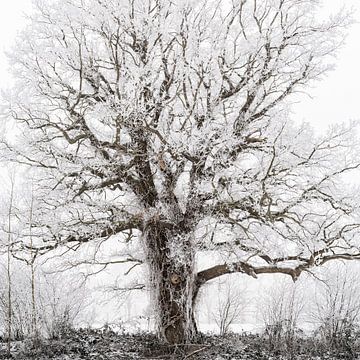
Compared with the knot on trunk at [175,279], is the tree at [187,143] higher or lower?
higher

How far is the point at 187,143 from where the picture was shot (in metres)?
8.93

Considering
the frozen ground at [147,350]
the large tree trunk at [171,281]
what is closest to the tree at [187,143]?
the large tree trunk at [171,281]

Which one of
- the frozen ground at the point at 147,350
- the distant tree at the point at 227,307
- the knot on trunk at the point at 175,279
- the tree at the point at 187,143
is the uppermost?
the tree at the point at 187,143

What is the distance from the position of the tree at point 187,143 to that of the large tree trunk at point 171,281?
3 centimetres

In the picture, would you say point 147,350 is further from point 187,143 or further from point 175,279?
point 187,143

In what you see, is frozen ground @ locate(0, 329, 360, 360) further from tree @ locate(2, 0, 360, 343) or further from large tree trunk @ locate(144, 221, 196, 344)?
tree @ locate(2, 0, 360, 343)

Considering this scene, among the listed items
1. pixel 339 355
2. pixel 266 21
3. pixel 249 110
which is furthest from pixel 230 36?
pixel 339 355

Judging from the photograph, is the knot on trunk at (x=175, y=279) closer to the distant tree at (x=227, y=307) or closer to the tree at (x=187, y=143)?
the tree at (x=187, y=143)

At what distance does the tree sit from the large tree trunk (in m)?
0.03

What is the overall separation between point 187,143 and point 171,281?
2.66 meters

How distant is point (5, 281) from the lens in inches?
461

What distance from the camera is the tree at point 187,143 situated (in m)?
9.35

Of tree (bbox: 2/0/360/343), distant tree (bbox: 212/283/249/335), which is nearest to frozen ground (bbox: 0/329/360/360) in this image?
tree (bbox: 2/0/360/343)

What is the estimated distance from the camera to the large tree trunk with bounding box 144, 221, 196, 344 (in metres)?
9.45
